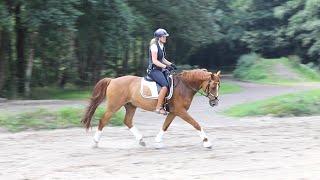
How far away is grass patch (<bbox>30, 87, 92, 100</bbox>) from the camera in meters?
34.3

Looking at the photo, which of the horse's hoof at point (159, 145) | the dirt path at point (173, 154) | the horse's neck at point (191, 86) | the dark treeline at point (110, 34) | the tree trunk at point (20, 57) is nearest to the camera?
the dirt path at point (173, 154)

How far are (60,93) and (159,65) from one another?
24.7 meters

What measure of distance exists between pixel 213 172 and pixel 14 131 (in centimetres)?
872

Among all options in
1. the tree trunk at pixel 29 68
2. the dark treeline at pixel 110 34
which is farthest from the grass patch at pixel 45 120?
the tree trunk at pixel 29 68

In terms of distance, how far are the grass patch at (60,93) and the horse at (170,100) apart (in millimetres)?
19094

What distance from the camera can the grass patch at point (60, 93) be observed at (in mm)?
34294

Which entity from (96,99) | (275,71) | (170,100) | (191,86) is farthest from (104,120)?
(275,71)

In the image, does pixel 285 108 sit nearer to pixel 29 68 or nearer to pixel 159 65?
pixel 159 65

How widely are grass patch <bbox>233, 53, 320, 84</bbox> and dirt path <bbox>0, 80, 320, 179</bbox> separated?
1375 inches

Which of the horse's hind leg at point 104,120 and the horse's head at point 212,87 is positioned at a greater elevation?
the horse's head at point 212,87

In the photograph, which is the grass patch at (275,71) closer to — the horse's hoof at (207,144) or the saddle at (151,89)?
the saddle at (151,89)

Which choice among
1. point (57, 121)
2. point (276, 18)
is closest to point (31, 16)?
point (57, 121)

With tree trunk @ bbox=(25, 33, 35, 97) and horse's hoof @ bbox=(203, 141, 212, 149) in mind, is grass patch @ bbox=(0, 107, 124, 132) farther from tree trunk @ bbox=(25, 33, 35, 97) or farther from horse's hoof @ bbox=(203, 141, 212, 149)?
tree trunk @ bbox=(25, 33, 35, 97)

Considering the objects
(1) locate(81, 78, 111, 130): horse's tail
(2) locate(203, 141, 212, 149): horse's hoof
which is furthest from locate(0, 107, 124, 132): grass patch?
(2) locate(203, 141, 212, 149): horse's hoof
